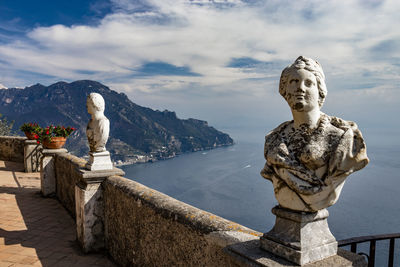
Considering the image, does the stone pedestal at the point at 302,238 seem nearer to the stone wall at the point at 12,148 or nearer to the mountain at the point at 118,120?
the stone wall at the point at 12,148

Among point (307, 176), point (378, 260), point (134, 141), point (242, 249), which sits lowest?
point (378, 260)

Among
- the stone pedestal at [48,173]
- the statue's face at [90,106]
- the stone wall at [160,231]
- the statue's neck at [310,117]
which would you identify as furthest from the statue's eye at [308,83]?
the stone pedestal at [48,173]

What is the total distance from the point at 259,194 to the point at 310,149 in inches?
2320

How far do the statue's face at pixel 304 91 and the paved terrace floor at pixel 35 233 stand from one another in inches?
139

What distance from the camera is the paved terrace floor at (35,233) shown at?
12.7 ft

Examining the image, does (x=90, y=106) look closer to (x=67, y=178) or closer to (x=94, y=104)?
(x=94, y=104)

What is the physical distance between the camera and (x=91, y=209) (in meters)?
4.16

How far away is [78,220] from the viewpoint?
4.34 metres

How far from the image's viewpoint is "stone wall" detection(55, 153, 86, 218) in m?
5.53

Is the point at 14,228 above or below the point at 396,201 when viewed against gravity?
above

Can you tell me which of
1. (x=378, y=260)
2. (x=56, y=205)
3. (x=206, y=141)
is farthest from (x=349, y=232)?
(x=206, y=141)

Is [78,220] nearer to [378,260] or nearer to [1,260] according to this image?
[1,260]

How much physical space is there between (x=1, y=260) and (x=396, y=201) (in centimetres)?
5807

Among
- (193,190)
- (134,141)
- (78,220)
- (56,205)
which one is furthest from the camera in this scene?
(134,141)
